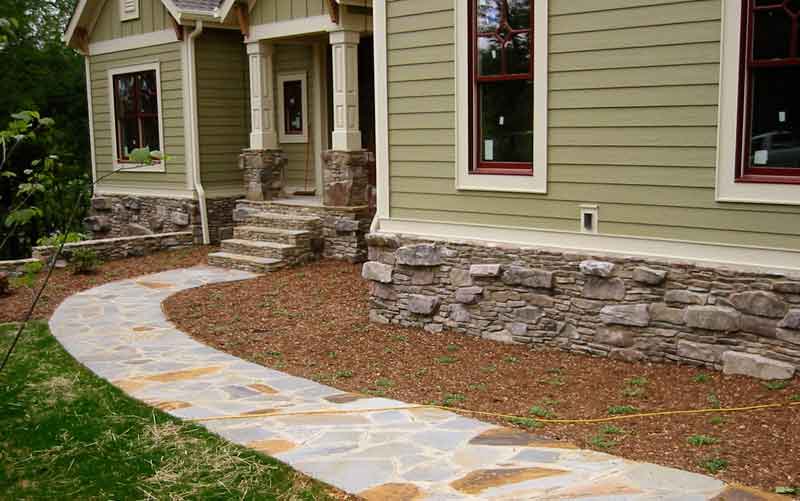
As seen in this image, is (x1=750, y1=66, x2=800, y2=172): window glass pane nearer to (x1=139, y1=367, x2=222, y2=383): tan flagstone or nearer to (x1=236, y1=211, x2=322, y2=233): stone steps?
(x1=139, y1=367, x2=222, y2=383): tan flagstone

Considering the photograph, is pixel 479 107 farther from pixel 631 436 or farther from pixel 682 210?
pixel 631 436

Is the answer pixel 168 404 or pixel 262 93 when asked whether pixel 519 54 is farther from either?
pixel 262 93

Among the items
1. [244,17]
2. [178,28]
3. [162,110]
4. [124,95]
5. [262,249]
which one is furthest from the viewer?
[124,95]

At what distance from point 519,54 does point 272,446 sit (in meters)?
4.58

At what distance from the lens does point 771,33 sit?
654 cm

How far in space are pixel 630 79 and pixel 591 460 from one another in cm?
357

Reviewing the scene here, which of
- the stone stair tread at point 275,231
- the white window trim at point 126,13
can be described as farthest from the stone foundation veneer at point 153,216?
the white window trim at point 126,13

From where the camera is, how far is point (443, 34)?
8648mm

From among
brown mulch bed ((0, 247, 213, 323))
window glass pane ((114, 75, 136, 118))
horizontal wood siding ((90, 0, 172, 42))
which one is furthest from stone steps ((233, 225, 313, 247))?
window glass pane ((114, 75, 136, 118))

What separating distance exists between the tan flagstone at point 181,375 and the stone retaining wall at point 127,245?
22.9ft

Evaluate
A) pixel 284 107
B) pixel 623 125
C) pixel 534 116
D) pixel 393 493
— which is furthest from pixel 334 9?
pixel 393 493

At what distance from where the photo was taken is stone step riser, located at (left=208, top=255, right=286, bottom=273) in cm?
1284

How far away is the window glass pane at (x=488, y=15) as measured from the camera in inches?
327

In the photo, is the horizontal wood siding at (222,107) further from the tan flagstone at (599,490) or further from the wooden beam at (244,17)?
the tan flagstone at (599,490)
